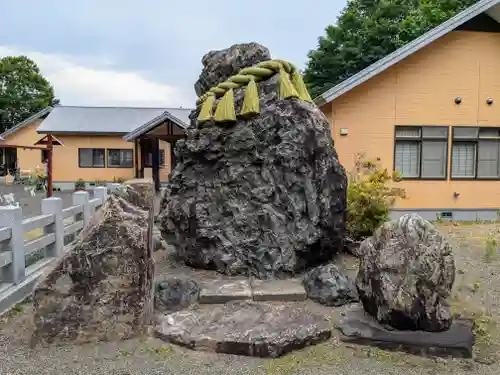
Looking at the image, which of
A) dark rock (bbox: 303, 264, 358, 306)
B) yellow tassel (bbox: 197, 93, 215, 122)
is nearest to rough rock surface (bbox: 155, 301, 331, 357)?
dark rock (bbox: 303, 264, 358, 306)

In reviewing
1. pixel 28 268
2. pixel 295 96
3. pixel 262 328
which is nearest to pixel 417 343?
pixel 262 328

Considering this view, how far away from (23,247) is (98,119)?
796 inches

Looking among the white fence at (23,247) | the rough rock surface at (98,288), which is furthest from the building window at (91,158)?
the rough rock surface at (98,288)

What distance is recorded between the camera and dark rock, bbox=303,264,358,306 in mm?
4887

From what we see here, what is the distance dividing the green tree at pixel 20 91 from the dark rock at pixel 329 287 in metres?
39.9

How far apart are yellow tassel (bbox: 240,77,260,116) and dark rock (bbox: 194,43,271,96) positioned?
88 centimetres

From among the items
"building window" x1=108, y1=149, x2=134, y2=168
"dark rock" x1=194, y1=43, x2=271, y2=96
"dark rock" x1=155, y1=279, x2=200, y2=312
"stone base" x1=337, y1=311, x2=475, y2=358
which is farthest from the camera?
"building window" x1=108, y1=149, x2=134, y2=168

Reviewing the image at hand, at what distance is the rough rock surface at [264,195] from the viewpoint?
5676 millimetres

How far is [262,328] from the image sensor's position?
3.97m

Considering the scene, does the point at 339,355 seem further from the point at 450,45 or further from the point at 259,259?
the point at 450,45

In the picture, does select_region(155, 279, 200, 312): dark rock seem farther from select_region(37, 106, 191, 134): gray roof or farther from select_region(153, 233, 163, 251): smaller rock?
select_region(37, 106, 191, 134): gray roof

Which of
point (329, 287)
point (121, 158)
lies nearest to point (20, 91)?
point (121, 158)

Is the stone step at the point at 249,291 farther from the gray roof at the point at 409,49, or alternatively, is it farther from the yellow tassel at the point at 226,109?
the gray roof at the point at 409,49

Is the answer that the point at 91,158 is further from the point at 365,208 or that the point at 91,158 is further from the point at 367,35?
the point at 365,208
